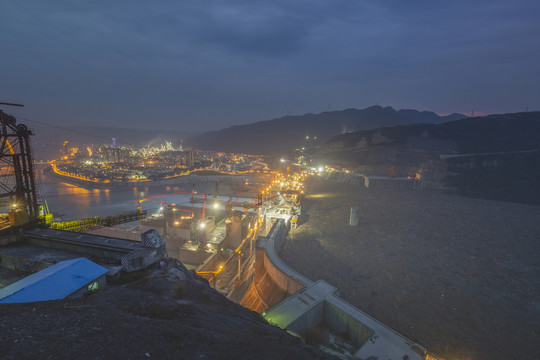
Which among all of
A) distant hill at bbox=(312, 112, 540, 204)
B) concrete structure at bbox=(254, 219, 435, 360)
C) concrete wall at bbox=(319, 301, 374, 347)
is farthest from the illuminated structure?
distant hill at bbox=(312, 112, 540, 204)

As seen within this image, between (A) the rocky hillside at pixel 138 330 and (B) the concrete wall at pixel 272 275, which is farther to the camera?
(B) the concrete wall at pixel 272 275

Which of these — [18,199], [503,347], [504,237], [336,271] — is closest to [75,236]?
[18,199]

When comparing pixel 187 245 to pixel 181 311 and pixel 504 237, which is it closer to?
pixel 181 311

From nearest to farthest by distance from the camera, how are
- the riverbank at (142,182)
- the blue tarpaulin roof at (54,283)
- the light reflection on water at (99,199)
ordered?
the blue tarpaulin roof at (54,283), the light reflection on water at (99,199), the riverbank at (142,182)

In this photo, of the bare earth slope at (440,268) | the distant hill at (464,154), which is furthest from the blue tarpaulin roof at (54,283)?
the distant hill at (464,154)

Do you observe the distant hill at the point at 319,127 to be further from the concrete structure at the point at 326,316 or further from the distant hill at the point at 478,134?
the concrete structure at the point at 326,316

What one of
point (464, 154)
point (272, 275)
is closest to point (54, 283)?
point (272, 275)
